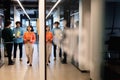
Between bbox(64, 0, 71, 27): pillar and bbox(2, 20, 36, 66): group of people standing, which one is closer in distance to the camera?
bbox(64, 0, 71, 27): pillar

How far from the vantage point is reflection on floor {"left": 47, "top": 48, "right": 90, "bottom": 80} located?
6.68 meters

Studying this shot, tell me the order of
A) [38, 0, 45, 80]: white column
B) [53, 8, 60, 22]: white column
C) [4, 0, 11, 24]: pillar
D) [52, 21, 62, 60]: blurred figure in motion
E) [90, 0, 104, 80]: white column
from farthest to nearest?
[4, 0, 11, 24]: pillar
[53, 8, 60, 22]: white column
[52, 21, 62, 60]: blurred figure in motion
[90, 0, 104, 80]: white column
[38, 0, 45, 80]: white column

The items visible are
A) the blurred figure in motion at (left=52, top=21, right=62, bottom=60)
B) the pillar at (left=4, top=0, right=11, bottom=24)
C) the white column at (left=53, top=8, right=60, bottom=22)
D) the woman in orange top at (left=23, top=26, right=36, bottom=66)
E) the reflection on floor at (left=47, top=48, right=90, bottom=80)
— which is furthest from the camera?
the pillar at (left=4, top=0, right=11, bottom=24)

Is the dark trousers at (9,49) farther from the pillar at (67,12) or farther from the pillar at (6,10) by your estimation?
the pillar at (67,12)

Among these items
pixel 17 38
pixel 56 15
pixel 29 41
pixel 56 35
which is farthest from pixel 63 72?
pixel 17 38

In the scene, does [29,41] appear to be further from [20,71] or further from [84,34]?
[84,34]

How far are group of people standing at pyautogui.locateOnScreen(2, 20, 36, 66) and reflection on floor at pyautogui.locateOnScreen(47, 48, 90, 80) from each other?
1398mm

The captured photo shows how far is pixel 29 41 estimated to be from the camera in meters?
8.55

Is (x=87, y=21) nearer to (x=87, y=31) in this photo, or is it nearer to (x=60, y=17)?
(x=87, y=31)

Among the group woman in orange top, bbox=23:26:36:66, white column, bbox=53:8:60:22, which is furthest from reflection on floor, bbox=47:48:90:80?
woman in orange top, bbox=23:26:36:66

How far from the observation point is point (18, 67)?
8320 millimetres

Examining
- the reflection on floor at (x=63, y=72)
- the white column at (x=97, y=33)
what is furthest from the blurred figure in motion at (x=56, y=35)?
the white column at (x=97, y=33)

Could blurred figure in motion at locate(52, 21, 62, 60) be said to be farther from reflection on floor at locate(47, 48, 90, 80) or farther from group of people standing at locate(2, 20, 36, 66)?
group of people standing at locate(2, 20, 36, 66)

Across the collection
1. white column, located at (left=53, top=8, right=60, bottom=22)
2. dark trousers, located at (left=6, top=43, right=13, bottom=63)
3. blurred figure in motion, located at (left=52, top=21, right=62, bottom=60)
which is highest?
white column, located at (left=53, top=8, right=60, bottom=22)
